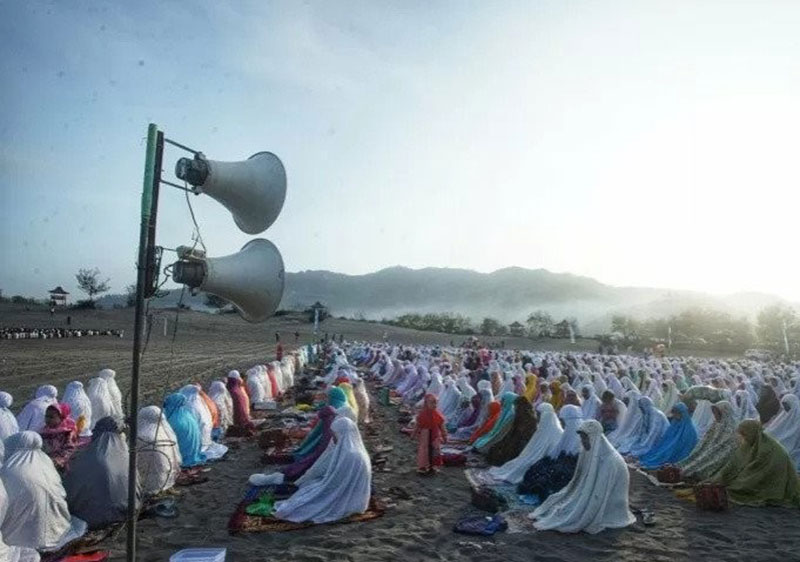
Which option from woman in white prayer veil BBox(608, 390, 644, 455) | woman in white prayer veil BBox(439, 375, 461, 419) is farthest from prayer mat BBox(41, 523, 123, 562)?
woman in white prayer veil BBox(439, 375, 461, 419)

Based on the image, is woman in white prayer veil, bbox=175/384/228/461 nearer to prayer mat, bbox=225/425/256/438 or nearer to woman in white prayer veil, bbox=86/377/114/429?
prayer mat, bbox=225/425/256/438

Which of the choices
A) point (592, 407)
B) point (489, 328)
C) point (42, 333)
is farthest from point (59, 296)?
point (592, 407)

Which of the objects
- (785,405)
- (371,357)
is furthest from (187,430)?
(371,357)

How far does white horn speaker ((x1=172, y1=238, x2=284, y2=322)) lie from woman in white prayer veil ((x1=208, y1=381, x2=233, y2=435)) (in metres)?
9.04

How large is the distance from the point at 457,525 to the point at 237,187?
488 centimetres

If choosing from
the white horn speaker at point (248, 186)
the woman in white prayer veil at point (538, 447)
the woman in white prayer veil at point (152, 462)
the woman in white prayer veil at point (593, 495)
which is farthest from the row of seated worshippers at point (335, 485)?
the white horn speaker at point (248, 186)

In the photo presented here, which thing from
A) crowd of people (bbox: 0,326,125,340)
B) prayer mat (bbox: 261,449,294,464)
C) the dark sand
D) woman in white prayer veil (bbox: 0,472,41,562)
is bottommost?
crowd of people (bbox: 0,326,125,340)

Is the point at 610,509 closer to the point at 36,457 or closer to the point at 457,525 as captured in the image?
the point at 457,525

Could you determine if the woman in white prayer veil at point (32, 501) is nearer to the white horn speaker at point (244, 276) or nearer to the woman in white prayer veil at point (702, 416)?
the white horn speaker at point (244, 276)

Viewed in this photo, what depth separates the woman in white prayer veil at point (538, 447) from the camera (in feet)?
28.0

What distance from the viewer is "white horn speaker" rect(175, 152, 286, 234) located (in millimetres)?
3375

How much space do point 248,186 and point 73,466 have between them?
4870mm

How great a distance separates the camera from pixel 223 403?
11906mm

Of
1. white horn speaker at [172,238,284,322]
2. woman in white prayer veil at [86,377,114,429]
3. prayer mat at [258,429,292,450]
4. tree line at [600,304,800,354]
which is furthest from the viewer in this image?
tree line at [600,304,800,354]
